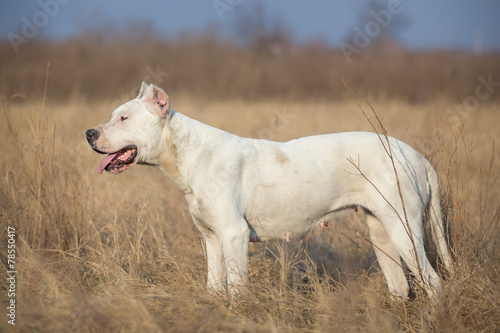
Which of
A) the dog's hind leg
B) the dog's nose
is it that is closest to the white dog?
the dog's nose

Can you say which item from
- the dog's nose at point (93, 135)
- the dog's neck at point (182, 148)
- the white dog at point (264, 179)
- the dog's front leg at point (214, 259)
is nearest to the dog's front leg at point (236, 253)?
the white dog at point (264, 179)

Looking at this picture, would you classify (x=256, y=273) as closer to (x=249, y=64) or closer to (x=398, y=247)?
(x=398, y=247)

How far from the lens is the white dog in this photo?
346 cm

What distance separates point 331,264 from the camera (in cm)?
482

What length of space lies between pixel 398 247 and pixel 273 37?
2344 cm

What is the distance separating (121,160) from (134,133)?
0.77ft

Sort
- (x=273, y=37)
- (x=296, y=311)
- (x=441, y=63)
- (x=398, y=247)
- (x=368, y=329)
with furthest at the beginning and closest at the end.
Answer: (x=273, y=37) → (x=441, y=63) → (x=398, y=247) → (x=296, y=311) → (x=368, y=329)

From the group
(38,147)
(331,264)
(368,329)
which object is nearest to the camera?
(368,329)

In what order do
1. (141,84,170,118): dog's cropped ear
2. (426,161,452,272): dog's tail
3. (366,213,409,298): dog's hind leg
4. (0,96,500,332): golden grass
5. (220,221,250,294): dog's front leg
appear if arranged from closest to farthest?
1. (0,96,500,332): golden grass
2. (220,221,250,294): dog's front leg
3. (141,84,170,118): dog's cropped ear
4. (426,161,452,272): dog's tail
5. (366,213,409,298): dog's hind leg

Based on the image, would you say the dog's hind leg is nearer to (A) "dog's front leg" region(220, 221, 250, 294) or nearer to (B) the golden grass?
(B) the golden grass

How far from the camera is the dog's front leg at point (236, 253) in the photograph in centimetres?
340

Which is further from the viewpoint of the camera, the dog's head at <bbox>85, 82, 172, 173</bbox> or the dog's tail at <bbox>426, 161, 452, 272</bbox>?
the dog's tail at <bbox>426, 161, 452, 272</bbox>

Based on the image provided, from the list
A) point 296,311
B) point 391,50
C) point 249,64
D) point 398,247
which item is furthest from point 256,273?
point 391,50

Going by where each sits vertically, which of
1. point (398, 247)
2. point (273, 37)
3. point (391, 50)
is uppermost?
point (273, 37)
